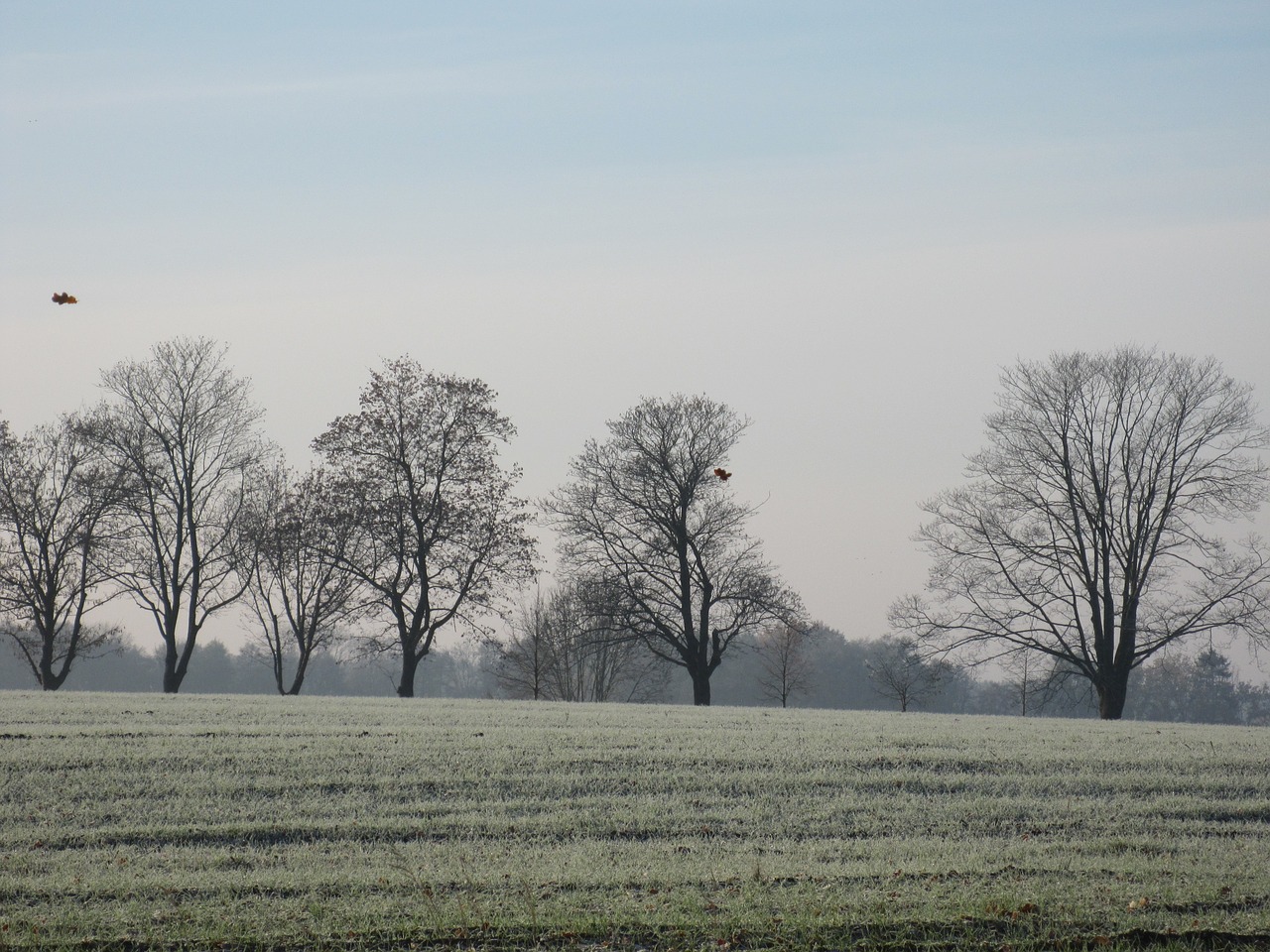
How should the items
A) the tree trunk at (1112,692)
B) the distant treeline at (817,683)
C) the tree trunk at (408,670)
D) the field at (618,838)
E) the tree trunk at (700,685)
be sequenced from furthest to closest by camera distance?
1. the distant treeline at (817,683)
2. the tree trunk at (700,685)
3. the tree trunk at (408,670)
4. the tree trunk at (1112,692)
5. the field at (618,838)

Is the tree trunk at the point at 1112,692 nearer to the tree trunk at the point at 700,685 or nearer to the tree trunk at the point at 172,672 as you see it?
the tree trunk at the point at 700,685

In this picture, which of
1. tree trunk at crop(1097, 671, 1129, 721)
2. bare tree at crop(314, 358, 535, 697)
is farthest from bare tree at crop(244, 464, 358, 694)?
tree trunk at crop(1097, 671, 1129, 721)

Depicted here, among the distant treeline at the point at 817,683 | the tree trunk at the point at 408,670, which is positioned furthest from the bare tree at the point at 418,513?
the distant treeline at the point at 817,683

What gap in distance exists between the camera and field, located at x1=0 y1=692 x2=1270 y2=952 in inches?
332

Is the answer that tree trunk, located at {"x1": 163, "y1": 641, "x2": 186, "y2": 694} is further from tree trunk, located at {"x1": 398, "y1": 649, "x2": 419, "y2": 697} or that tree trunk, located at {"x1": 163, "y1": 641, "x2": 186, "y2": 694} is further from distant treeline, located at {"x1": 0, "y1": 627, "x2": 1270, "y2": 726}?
distant treeline, located at {"x1": 0, "y1": 627, "x2": 1270, "y2": 726}

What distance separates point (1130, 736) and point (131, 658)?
114 metres

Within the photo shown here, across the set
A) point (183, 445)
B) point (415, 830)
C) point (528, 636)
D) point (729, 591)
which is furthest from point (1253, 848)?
point (528, 636)

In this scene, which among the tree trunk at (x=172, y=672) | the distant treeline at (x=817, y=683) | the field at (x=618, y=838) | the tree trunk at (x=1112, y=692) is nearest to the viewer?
the field at (x=618, y=838)

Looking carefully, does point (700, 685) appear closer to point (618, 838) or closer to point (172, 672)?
point (172, 672)

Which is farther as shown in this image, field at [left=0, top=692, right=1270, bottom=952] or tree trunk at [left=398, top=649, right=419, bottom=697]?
tree trunk at [left=398, top=649, right=419, bottom=697]

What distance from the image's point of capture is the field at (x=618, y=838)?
27.6 feet

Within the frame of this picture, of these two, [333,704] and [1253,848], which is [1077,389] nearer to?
[333,704]

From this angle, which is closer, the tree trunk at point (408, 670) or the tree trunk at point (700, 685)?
the tree trunk at point (408, 670)

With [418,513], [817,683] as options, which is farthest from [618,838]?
[817,683]
